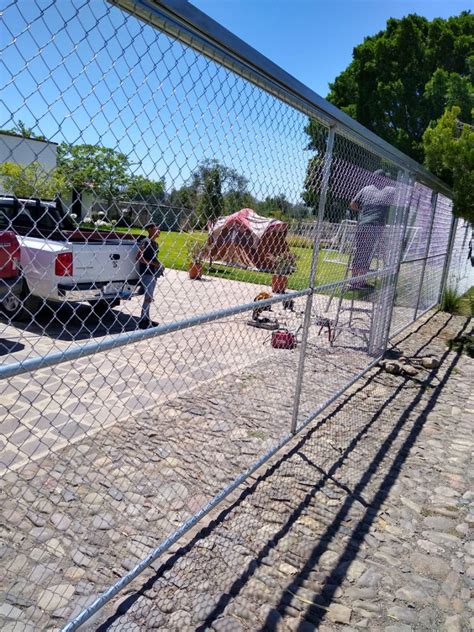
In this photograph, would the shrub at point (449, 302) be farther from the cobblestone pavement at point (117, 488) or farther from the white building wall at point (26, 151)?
the white building wall at point (26, 151)

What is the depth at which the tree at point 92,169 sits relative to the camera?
181 cm

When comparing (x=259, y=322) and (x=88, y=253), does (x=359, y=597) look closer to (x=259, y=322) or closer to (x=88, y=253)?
(x=88, y=253)

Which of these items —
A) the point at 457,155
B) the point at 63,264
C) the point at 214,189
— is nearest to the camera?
the point at 214,189

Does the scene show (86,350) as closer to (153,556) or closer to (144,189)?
(144,189)

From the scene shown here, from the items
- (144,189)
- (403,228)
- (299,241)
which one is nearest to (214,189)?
(144,189)

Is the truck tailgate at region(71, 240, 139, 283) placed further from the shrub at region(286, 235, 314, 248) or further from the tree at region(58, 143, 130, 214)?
the tree at region(58, 143, 130, 214)

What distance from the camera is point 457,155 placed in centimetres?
718

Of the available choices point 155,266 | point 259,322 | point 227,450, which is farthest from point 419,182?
point 227,450

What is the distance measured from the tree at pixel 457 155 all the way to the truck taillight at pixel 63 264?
18.2 feet

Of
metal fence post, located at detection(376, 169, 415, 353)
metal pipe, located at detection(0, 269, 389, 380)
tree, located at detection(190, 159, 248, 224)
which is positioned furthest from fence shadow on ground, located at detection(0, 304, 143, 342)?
metal pipe, located at detection(0, 269, 389, 380)

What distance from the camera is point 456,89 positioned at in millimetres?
24000

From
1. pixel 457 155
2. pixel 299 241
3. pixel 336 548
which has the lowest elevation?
pixel 336 548

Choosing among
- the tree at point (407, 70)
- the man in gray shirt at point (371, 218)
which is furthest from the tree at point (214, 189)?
the tree at point (407, 70)

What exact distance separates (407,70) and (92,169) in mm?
31140
